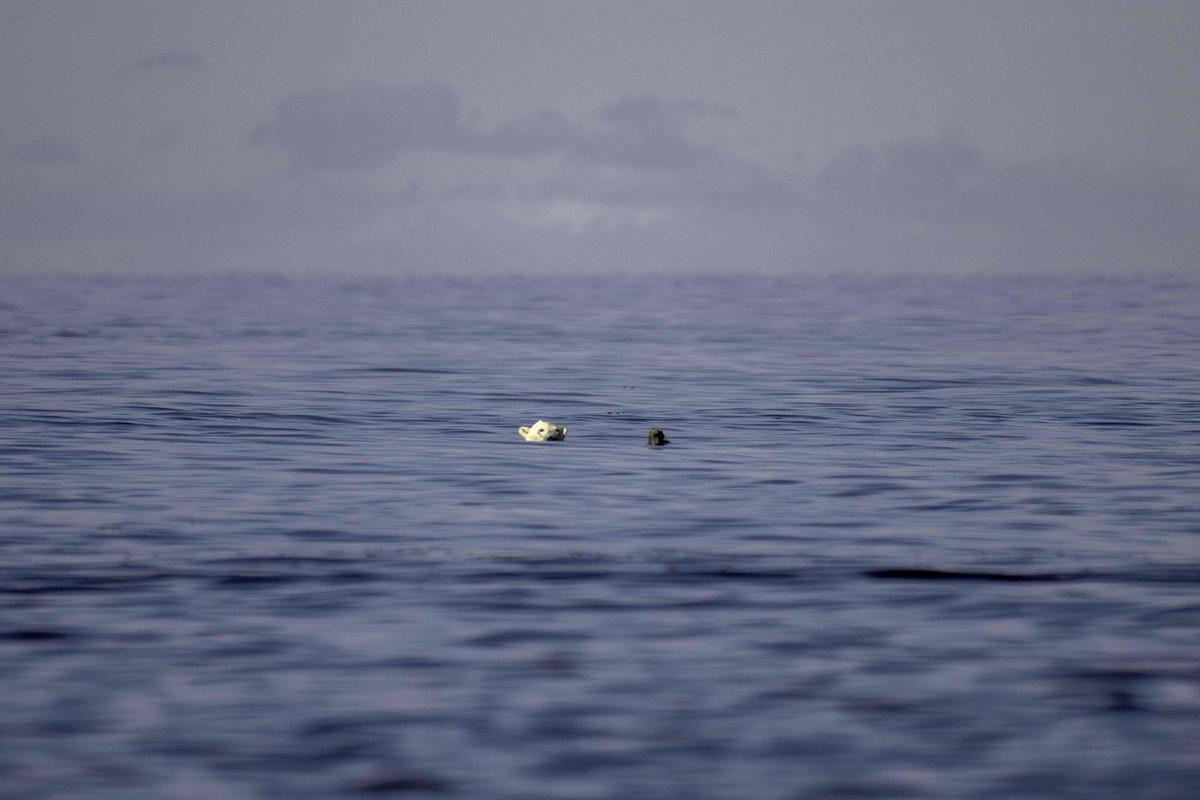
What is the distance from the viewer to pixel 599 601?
43.1 ft

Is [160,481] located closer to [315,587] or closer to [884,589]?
[315,587]

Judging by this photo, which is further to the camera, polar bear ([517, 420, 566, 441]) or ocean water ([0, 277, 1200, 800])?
polar bear ([517, 420, 566, 441])

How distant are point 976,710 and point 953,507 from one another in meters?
8.29

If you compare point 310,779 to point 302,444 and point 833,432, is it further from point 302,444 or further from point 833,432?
point 833,432

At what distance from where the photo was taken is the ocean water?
30.3 feet

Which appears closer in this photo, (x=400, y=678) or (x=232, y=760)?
(x=232, y=760)

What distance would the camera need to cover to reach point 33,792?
8.60 metres

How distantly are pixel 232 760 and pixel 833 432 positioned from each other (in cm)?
1874

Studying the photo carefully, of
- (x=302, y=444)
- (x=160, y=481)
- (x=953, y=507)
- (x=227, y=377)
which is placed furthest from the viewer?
(x=227, y=377)

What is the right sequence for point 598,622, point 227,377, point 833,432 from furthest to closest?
point 227,377 < point 833,432 < point 598,622

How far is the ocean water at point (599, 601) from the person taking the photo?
9.23 meters

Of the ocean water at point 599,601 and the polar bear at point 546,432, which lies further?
the polar bear at point 546,432

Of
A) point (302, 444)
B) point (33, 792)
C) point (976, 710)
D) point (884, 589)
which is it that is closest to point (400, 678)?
point (33, 792)

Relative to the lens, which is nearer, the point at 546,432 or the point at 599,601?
the point at 599,601
